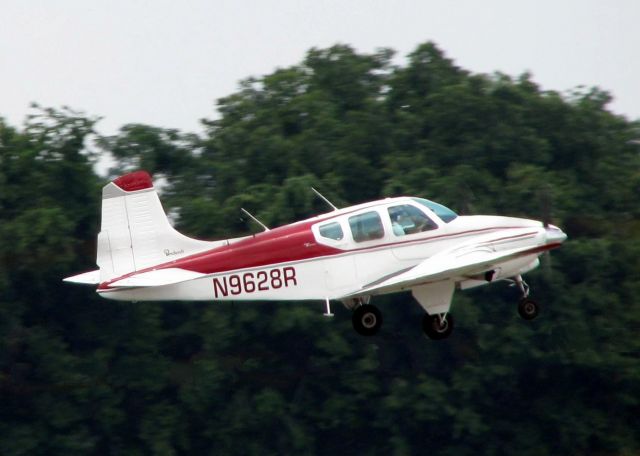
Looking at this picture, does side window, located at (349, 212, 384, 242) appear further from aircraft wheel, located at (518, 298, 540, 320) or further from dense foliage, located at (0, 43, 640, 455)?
dense foliage, located at (0, 43, 640, 455)

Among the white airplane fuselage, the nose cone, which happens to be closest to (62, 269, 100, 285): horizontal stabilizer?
the white airplane fuselage

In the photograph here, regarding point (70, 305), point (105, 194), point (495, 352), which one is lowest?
point (495, 352)

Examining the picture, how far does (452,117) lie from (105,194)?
78.5ft

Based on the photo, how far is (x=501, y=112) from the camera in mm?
44469

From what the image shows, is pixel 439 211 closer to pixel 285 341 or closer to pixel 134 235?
pixel 134 235

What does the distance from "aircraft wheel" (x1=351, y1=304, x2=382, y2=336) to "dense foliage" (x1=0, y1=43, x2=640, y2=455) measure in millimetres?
14737

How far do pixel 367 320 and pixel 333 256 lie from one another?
115cm

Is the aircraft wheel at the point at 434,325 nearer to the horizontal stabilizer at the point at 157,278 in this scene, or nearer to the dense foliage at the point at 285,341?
the horizontal stabilizer at the point at 157,278

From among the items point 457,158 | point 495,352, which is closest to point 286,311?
point 495,352

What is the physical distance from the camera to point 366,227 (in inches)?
824

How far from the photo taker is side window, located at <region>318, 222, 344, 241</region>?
2086 cm

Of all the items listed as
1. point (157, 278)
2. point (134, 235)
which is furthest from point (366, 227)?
point (134, 235)

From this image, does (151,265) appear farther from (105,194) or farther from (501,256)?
(501,256)

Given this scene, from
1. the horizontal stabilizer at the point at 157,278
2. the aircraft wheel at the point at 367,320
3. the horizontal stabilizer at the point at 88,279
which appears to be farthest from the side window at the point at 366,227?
the horizontal stabilizer at the point at 88,279
